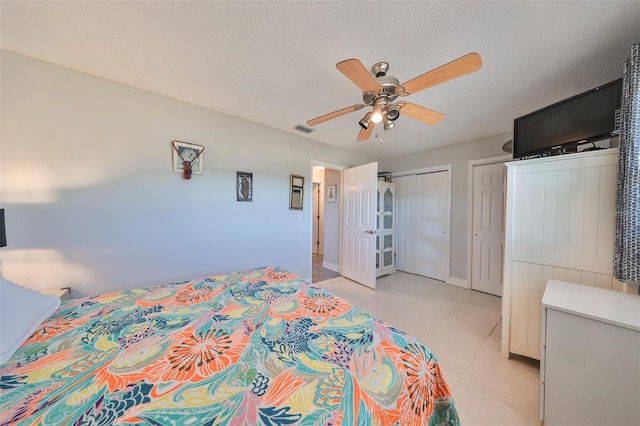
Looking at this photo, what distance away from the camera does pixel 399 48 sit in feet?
4.83

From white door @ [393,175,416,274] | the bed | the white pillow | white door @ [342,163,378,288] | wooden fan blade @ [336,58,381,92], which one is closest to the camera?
the bed

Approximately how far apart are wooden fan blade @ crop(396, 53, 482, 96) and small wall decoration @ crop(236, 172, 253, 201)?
201cm

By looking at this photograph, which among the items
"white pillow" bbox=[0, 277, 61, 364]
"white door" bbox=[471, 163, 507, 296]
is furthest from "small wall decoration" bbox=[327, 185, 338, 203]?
"white pillow" bbox=[0, 277, 61, 364]

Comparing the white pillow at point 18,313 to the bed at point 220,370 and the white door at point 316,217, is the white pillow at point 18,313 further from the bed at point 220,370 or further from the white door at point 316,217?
the white door at point 316,217

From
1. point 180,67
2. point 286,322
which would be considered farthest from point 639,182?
point 180,67

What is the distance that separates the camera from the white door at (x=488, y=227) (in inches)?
119

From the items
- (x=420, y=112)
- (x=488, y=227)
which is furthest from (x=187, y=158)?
(x=488, y=227)

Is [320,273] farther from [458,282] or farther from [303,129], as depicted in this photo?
[303,129]

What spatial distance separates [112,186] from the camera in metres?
1.93

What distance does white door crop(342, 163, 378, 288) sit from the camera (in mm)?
3283

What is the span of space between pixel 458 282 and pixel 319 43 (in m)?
3.85

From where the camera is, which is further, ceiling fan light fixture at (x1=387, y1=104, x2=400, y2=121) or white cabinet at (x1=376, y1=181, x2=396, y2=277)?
white cabinet at (x1=376, y1=181, x2=396, y2=277)

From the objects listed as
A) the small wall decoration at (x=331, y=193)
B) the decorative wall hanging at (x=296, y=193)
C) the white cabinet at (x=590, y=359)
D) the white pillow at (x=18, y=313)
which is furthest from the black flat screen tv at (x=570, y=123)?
the white pillow at (x=18, y=313)

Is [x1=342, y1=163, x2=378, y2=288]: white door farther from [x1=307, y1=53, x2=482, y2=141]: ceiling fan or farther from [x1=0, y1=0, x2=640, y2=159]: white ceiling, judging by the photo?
[x1=307, y1=53, x2=482, y2=141]: ceiling fan
